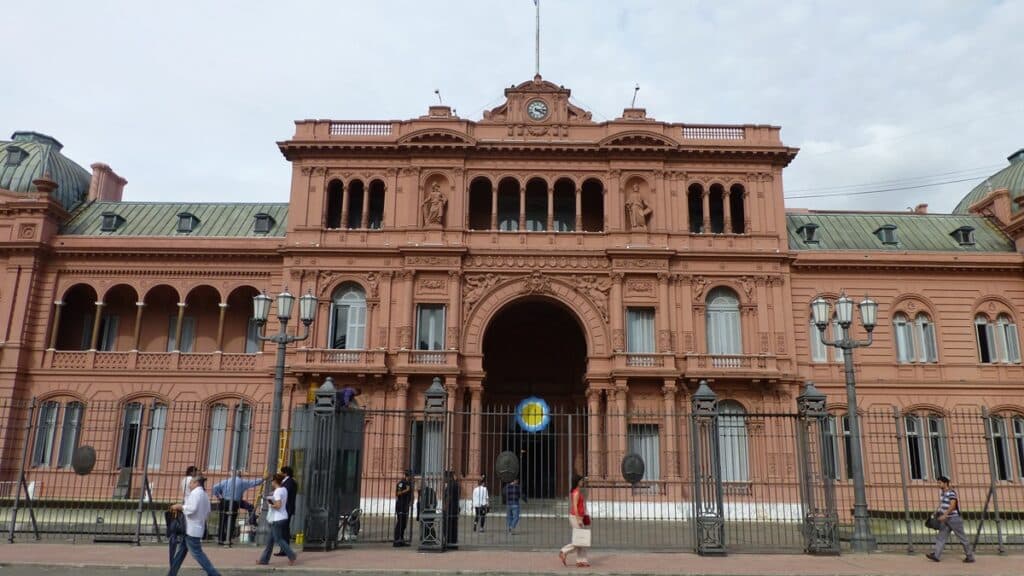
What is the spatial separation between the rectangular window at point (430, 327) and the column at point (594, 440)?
273 inches

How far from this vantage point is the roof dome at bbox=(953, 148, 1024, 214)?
40.2m

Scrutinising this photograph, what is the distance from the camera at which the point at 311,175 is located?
33.8 m

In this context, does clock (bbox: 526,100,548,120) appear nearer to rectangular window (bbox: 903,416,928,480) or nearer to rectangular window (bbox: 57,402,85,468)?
rectangular window (bbox: 903,416,928,480)

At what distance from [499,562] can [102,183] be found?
36.9 metres

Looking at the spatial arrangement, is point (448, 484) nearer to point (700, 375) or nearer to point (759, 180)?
point (700, 375)

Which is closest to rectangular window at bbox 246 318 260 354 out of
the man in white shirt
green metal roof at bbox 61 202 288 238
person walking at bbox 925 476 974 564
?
green metal roof at bbox 61 202 288 238

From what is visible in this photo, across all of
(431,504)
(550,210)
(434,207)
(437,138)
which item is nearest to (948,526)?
(431,504)

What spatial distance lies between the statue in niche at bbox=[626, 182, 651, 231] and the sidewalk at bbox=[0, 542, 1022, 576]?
1852 centimetres

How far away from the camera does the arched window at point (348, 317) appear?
32469 millimetres

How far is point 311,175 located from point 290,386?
32.2 ft

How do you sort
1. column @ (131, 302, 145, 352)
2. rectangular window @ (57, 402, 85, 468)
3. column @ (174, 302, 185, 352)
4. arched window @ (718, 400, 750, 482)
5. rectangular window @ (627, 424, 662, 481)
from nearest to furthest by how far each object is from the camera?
1. arched window @ (718, 400, 750, 482)
2. rectangular window @ (627, 424, 662, 481)
3. rectangular window @ (57, 402, 85, 468)
4. column @ (131, 302, 145, 352)
5. column @ (174, 302, 185, 352)

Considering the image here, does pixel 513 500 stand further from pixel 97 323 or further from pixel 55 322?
pixel 55 322

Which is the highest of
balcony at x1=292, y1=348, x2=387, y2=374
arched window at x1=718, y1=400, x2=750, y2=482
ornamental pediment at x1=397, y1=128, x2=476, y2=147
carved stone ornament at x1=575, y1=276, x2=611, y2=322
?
ornamental pediment at x1=397, y1=128, x2=476, y2=147

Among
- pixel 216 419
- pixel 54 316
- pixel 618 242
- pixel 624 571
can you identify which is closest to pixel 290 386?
pixel 216 419
